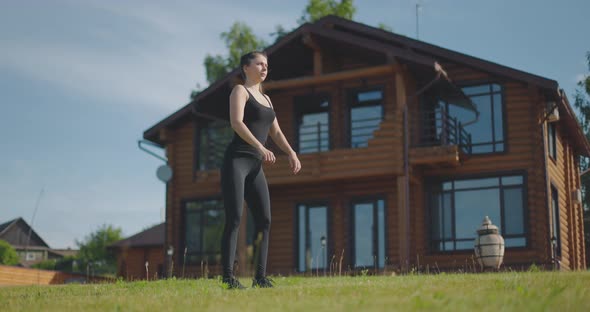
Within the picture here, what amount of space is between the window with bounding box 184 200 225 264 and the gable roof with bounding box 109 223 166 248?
26.5 ft

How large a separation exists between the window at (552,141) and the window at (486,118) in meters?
1.83

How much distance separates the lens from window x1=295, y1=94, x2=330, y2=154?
895 inches

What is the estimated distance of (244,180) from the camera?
745 cm

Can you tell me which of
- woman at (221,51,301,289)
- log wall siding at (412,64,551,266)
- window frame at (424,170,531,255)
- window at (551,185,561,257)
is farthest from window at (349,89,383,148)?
woman at (221,51,301,289)

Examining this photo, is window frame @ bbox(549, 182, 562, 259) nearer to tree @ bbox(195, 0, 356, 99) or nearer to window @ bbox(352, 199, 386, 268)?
window @ bbox(352, 199, 386, 268)

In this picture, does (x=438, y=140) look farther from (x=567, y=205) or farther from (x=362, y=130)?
(x=567, y=205)

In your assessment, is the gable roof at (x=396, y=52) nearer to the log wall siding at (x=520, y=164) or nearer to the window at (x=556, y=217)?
the log wall siding at (x=520, y=164)

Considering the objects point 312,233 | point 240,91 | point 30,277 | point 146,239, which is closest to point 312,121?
point 312,233

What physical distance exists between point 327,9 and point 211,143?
1618 centimetres

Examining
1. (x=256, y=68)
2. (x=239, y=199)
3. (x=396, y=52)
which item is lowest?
(x=239, y=199)

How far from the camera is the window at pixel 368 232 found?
70.2 feet

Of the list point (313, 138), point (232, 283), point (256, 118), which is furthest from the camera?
point (313, 138)

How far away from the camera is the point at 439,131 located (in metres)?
21.7

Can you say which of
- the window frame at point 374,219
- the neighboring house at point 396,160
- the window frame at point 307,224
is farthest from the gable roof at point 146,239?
the window frame at point 374,219
